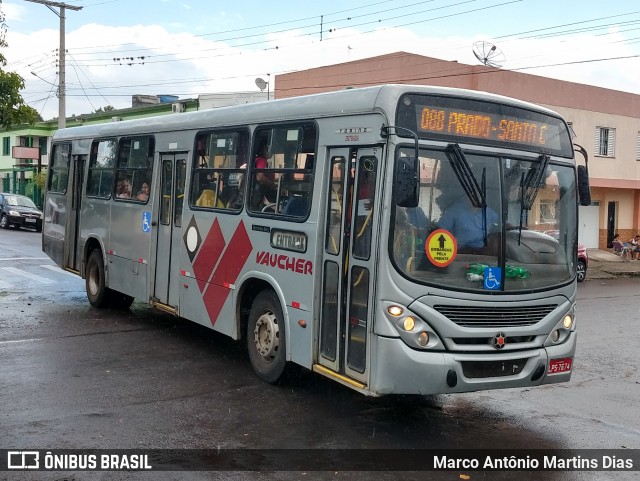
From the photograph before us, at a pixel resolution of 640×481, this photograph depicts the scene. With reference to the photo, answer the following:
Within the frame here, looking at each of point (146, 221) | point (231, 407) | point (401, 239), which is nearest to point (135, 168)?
point (146, 221)

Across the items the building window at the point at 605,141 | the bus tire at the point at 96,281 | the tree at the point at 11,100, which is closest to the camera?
the bus tire at the point at 96,281

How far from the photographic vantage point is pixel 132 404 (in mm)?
7262

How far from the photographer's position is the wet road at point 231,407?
20.6 ft

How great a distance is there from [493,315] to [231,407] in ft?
8.80

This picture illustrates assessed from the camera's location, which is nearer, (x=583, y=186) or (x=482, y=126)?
(x=482, y=126)

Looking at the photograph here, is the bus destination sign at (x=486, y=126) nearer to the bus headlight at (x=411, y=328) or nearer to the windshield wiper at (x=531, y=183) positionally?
→ the windshield wiper at (x=531, y=183)

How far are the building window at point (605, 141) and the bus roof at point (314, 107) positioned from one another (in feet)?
82.6

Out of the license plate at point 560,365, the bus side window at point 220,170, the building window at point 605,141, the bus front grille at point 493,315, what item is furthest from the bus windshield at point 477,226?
the building window at point 605,141

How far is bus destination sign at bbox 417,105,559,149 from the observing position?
653 cm

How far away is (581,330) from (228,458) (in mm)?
8713

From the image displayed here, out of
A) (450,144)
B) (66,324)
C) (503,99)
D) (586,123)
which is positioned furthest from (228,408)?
(586,123)

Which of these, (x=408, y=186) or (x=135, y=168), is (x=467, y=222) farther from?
(x=135, y=168)

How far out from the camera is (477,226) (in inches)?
256

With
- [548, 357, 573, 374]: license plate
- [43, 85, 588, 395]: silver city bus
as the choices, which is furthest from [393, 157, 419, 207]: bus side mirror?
[548, 357, 573, 374]: license plate
